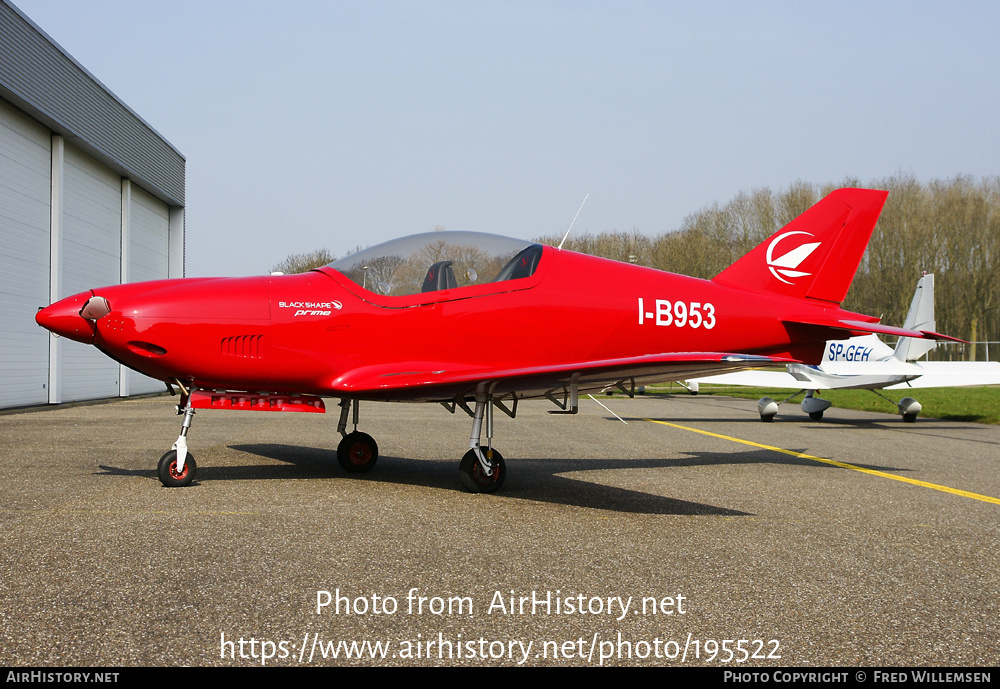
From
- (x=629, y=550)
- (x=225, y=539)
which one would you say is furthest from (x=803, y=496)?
(x=225, y=539)

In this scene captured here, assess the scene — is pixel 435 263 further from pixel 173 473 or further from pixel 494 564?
pixel 494 564

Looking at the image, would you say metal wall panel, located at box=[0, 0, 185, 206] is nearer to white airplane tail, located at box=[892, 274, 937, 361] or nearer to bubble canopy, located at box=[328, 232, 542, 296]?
bubble canopy, located at box=[328, 232, 542, 296]

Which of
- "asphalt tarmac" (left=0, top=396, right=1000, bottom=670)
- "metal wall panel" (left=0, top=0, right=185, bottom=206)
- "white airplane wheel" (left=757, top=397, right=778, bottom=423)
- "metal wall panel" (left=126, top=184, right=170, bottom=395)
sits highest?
"metal wall panel" (left=0, top=0, right=185, bottom=206)

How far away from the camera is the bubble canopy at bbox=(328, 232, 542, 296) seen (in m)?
6.21

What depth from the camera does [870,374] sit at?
15.6 meters

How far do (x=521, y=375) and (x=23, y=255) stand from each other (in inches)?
669

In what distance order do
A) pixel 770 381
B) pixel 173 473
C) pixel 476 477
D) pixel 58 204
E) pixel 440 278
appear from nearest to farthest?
pixel 173 473, pixel 476 477, pixel 440 278, pixel 770 381, pixel 58 204

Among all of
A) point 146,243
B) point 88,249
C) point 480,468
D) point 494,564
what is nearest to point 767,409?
point 480,468

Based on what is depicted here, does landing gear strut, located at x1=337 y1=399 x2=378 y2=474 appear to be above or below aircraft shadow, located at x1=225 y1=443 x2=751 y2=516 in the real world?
above

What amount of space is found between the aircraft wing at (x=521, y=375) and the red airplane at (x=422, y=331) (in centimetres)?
2

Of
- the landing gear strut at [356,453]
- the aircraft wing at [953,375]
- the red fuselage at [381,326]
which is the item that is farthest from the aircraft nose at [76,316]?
the aircraft wing at [953,375]

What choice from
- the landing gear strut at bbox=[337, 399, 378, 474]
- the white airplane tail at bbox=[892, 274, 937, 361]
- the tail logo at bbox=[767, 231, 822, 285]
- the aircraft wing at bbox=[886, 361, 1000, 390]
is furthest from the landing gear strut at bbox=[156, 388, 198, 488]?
the white airplane tail at bbox=[892, 274, 937, 361]

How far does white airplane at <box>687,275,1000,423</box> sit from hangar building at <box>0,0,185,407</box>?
15.5 m

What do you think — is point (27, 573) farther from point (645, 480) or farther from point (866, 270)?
point (866, 270)
